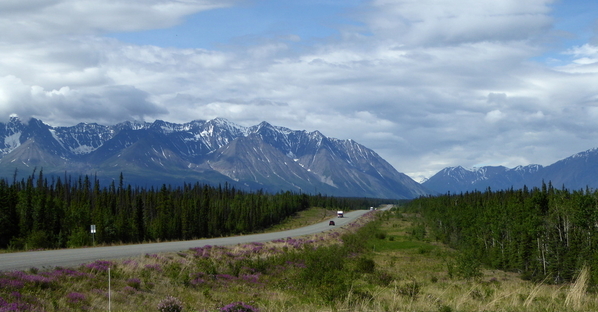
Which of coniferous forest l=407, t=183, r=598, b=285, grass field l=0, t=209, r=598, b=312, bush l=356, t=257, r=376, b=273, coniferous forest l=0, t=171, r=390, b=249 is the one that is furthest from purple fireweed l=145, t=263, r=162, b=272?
coniferous forest l=0, t=171, r=390, b=249

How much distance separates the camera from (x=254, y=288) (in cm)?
2855

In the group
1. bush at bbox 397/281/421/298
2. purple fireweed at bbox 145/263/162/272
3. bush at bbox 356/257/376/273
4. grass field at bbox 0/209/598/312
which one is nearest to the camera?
grass field at bbox 0/209/598/312

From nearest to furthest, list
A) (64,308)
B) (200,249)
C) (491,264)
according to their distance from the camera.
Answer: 1. (64,308)
2. (200,249)
3. (491,264)

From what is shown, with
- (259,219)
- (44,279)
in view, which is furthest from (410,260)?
(259,219)

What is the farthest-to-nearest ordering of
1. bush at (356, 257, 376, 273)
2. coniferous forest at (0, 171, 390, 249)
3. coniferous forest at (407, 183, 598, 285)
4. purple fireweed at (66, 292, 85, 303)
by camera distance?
1. coniferous forest at (0, 171, 390, 249)
2. coniferous forest at (407, 183, 598, 285)
3. bush at (356, 257, 376, 273)
4. purple fireweed at (66, 292, 85, 303)

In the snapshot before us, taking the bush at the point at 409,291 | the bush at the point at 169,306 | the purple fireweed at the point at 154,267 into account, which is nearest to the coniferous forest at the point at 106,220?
the purple fireweed at the point at 154,267

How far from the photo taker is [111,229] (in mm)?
77000

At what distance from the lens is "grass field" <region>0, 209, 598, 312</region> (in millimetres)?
14070

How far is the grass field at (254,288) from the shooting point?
46.2 feet

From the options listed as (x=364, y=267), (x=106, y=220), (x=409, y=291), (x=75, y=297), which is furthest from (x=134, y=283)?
(x=106, y=220)

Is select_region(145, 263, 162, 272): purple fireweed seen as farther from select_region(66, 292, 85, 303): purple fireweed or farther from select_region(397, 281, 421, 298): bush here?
select_region(397, 281, 421, 298): bush

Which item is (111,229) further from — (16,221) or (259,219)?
(259,219)

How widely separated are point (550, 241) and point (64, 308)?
4734cm

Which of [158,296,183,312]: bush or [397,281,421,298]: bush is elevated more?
[158,296,183,312]: bush
